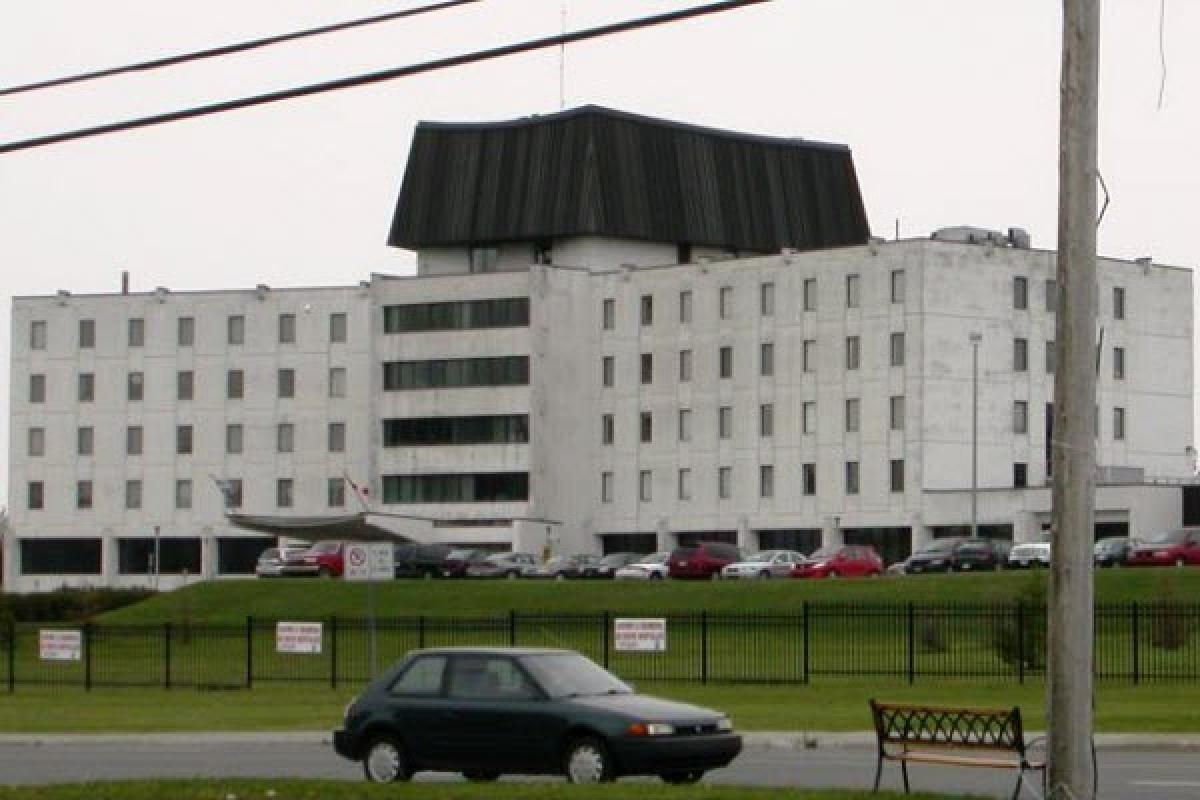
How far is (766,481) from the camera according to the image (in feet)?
359

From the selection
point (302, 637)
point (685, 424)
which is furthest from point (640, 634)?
point (685, 424)

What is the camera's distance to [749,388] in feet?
360

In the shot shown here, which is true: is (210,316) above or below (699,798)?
above

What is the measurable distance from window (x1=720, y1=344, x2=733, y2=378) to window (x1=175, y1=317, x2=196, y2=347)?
27.4 metres

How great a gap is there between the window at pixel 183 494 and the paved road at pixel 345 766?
277ft

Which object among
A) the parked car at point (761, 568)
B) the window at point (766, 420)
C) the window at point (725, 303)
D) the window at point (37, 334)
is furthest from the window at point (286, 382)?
the parked car at point (761, 568)

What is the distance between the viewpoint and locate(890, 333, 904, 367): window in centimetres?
10362

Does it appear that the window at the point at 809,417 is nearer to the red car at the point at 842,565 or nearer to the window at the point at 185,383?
the red car at the point at 842,565

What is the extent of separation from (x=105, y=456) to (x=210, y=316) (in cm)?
880

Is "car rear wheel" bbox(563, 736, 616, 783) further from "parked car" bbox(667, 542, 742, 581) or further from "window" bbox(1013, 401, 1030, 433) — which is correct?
"window" bbox(1013, 401, 1030, 433)

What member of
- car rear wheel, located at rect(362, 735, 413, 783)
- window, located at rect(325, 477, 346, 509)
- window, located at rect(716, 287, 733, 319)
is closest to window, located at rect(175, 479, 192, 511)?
window, located at rect(325, 477, 346, 509)

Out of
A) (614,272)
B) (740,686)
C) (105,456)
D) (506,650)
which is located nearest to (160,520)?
(105,456)

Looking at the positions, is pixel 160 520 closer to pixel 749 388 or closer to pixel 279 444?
pixel 279 444

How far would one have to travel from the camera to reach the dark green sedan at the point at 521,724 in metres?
25.7
